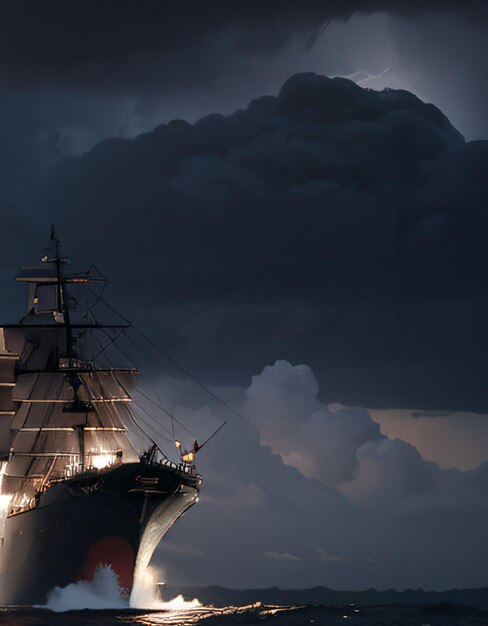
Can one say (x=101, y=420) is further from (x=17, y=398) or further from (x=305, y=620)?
(x=305, y=620)

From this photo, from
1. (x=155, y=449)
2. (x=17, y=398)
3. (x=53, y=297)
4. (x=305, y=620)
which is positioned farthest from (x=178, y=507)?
(x=53, y=297)

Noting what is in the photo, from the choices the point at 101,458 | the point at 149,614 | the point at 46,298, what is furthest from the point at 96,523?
the point at 46,298

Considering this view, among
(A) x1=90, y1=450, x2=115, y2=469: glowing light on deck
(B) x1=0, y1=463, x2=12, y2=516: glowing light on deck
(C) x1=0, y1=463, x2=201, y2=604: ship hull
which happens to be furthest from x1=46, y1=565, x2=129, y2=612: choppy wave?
(A) x1=90, y1=450, x2=115, y2=469: glowing light on deck

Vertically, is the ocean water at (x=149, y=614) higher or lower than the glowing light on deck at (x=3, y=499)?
lower

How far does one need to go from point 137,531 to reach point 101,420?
92.0ft

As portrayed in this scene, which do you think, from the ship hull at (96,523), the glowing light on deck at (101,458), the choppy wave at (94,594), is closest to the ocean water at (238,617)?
the choppy wave at (94,594)

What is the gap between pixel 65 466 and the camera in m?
132

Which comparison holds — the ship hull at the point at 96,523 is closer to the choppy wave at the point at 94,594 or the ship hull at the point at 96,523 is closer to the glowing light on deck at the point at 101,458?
the choppy wave at the point at 94,594

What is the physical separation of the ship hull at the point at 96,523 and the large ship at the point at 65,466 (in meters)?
0.08

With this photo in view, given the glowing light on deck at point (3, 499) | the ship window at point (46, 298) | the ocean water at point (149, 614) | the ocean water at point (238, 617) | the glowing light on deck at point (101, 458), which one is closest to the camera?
the ocean water at point (238, 617)

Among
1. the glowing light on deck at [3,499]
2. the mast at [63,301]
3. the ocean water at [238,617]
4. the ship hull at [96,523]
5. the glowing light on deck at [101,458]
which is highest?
the mast at [63,301]

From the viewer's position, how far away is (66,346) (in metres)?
140

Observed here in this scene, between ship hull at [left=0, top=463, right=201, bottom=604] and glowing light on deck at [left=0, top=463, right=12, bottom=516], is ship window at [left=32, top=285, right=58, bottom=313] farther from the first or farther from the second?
ship hull at [left=0, top=463, right=201, bottom=604]

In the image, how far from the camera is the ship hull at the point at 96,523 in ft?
362
